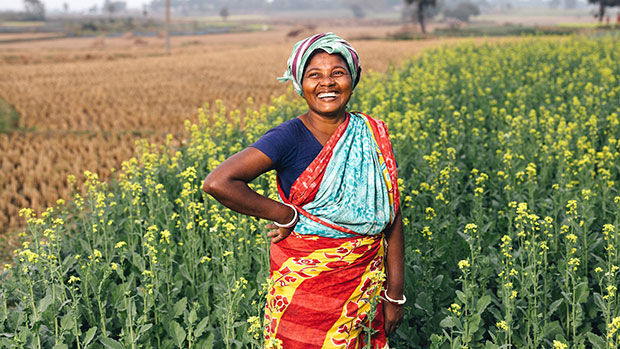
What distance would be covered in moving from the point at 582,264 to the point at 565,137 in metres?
2.92

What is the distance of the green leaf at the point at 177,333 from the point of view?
11.4 feet

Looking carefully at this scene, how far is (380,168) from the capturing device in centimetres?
252

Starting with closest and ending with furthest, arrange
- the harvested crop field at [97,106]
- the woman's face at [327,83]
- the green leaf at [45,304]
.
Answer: the woman's face at [327,83] → the green leaf at [45,304] → the harvested crop field at [97,106]

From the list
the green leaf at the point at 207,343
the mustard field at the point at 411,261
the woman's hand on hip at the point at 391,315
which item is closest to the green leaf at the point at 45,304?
the mustard field at the point at 411,261

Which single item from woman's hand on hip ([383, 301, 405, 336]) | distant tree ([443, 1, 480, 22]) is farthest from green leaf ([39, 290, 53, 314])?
distant tree ([443, 1, 480, 22])

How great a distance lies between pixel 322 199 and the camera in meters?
2.45

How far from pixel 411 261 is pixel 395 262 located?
1540 millimetres

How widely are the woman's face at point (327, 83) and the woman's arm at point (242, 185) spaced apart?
35 cm

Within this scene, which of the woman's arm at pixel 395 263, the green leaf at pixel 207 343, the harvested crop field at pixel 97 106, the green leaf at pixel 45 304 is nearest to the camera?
the woman's arm at pixel 395 263

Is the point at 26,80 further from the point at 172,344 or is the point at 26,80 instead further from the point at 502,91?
the point at 172,344

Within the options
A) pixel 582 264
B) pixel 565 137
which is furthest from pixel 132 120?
pixel 582 264

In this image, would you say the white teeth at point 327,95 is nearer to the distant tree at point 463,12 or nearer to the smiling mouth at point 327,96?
the smiling mouth at point 327,96

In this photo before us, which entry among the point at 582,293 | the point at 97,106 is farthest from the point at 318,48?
the point at 97,106

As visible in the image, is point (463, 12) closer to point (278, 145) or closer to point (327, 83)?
point (327, 83)
